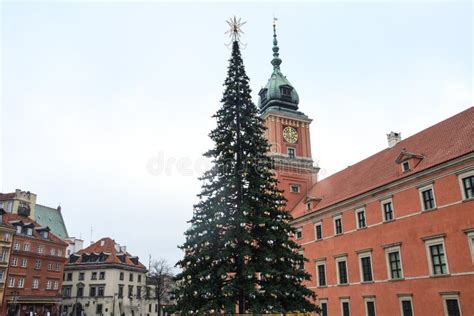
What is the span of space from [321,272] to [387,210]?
9318 millimetres

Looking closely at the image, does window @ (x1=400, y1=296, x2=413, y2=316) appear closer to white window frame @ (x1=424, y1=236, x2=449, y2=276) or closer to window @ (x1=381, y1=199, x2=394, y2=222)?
white window frame @ (x1=424, y1=236, x2=449, y2=276)

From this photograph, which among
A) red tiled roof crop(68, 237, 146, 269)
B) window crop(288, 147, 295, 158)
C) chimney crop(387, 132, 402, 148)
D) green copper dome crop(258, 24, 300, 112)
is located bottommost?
red tiled roof crop(68, 237, 146, 269)

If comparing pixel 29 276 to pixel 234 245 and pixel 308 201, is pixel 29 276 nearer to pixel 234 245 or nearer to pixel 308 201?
pixel 308 201

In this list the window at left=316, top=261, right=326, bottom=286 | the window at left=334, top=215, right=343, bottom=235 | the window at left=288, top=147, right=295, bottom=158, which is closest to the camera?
the window at left=334, top=215, right=343, bottom=235

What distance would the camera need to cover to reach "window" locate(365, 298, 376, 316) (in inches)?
1106

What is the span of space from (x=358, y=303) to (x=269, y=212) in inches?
632

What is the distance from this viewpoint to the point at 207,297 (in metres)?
16.4

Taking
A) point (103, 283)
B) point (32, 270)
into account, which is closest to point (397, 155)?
point (32, 270)

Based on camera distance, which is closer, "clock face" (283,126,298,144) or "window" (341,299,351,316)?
"window" (341,299,351,316)

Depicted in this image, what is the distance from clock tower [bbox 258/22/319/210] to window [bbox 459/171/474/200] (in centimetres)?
2219

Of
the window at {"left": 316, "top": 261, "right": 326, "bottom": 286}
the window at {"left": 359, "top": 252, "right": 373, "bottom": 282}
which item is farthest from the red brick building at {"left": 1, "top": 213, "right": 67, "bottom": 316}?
the window at {"left": 359, "top": 252, "right": 373, "bottom": 282}

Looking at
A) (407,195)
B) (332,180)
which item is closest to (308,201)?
(332,180)

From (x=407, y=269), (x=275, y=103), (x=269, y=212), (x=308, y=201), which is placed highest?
(x=275, y=103)

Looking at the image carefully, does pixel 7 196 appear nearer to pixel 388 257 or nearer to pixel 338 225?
pixel 338 225
